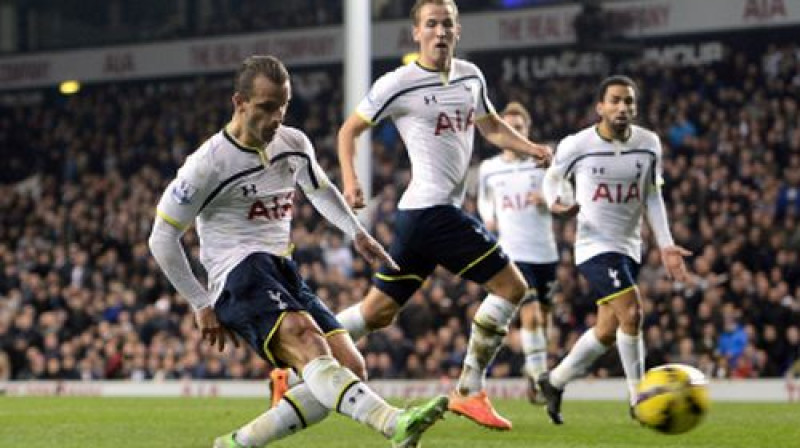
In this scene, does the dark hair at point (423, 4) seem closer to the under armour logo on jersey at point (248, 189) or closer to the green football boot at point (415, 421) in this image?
the under armour logo on jersey at point (248, 189)

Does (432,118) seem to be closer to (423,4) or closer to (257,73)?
(423,4)

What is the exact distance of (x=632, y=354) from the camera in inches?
422

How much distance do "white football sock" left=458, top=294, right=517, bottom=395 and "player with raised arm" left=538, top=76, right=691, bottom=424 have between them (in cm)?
106

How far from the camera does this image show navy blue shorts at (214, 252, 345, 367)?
7020mm

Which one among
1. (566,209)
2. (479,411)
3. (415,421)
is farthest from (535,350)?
(415,421)

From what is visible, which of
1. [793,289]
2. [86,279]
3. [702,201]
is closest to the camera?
[793,289]

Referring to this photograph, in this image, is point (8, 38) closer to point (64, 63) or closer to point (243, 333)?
point (64, 63)

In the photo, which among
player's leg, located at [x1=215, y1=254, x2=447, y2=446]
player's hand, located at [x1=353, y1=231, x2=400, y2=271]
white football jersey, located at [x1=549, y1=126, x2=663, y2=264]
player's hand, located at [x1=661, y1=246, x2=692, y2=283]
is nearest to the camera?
player's leg, located at [x1=215, y1=254, x2=447, y2=446]

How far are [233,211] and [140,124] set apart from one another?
25213 mm

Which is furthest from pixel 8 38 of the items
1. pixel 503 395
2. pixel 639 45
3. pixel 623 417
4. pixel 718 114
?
pixel 623 417

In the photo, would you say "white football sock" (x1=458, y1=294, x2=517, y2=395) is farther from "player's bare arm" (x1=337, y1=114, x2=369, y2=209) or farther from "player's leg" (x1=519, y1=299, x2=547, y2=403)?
"player's leg" (x1=519, y1=299, x2=547, y2=403)

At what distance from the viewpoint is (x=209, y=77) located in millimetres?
32781

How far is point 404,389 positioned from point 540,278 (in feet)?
11.2

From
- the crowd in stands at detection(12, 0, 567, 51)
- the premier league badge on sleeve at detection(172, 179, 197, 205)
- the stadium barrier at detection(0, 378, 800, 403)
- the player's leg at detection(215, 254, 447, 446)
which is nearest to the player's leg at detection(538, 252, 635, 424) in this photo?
the player's leg at detection(215, 254, 447, 446)
